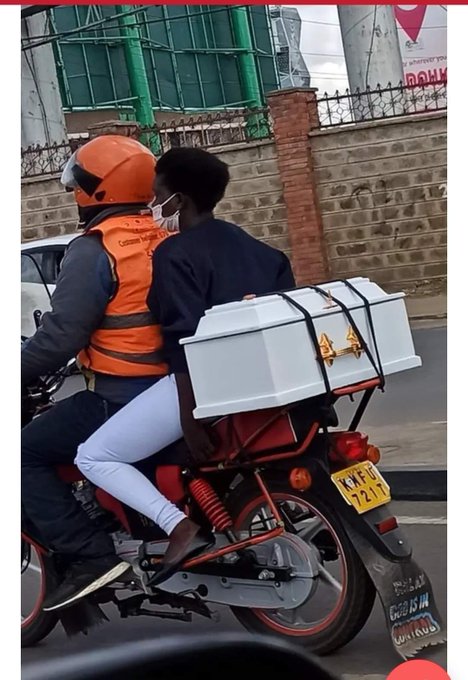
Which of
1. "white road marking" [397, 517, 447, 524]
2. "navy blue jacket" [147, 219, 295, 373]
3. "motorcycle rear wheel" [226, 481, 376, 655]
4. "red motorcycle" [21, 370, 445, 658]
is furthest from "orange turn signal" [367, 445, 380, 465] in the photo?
"white road marking" [397, 517, 447, 524]

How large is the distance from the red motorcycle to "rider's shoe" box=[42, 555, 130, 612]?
48 millimetres

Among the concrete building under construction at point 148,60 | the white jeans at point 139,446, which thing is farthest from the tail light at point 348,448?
the concrete building under construction at point 148,60

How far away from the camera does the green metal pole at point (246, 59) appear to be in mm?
3164

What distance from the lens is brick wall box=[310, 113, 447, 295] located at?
3.35 m

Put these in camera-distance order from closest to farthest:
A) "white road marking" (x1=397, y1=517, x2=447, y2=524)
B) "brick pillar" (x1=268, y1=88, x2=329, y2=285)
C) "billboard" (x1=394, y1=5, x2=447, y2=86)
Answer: "billboard" (x1=394, y1=5, x2=447, y2=86) → "brick pillar" (x1=268, y1=88, x2=329, y2=285) → "white road marking" (x1=397, y1=517, x2=447, y2=524)

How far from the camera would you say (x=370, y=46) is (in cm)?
326

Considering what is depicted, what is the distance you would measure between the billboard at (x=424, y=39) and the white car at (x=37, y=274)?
46.7 inches

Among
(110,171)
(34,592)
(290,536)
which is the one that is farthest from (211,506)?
(110,171)

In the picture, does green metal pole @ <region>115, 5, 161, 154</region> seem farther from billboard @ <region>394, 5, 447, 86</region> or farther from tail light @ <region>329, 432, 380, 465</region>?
tail light @ <region>329, 432, 380, 465</region>

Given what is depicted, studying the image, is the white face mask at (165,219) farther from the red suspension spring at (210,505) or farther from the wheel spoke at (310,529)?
the wheel spoke at (310,529)

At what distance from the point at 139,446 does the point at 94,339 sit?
0.36 m
